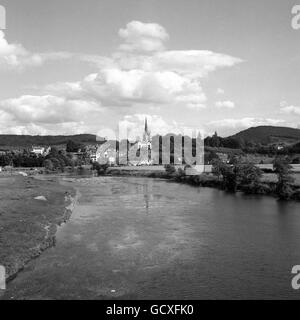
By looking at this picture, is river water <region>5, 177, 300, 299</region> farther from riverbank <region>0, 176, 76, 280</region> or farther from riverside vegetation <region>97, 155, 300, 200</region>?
riverside vegetation <region>97, 155, 300, 200</region>

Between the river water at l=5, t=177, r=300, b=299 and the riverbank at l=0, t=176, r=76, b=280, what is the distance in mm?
1014

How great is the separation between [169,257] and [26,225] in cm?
1650

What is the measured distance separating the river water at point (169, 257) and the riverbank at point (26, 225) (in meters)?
1.01

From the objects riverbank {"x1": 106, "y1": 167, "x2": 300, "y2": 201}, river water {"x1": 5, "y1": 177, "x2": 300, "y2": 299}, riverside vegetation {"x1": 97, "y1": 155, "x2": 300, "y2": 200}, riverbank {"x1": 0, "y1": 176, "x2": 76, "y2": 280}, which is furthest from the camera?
riverbank {"x1": 106, "y1": 167, "x2": 300, "y2": 201}

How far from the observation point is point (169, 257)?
32375 millimetres

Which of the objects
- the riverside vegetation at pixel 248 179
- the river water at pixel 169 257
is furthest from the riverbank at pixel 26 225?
the riverside vegetation at pixel 248 179

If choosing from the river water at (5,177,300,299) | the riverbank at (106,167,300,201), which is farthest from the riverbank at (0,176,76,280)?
the riverbank at (106,167,300,201)

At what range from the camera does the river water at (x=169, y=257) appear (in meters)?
25.4

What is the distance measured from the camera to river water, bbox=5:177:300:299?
83.2 ft

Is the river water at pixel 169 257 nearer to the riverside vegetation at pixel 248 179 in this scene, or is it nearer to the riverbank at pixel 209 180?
the riverside vegetation at pixel 248 179
